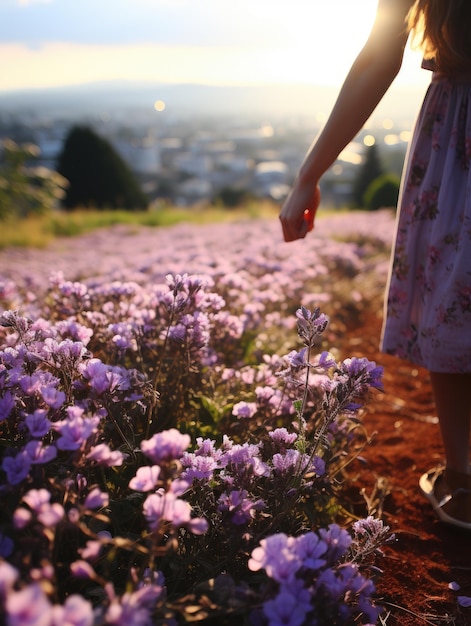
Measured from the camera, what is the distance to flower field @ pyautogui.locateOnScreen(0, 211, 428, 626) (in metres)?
1.06

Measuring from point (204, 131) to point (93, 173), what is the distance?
101 m

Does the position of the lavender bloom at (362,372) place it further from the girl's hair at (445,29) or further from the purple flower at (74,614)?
the girl's hair at (445,29)

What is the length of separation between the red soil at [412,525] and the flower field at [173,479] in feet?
0.34

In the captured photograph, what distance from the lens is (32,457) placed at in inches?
47.1

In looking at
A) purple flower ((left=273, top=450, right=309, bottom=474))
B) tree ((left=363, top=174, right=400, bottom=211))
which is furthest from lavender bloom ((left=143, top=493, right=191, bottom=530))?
tree ((left=363, top=174, right=400, bottom=211))

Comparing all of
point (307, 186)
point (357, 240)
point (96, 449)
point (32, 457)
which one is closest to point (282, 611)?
point (96, 449)

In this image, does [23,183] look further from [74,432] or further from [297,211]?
[74,432]

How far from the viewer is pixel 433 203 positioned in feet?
6.54

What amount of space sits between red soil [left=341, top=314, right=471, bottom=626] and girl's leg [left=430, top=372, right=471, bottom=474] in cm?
22

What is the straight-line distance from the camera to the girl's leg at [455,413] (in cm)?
204

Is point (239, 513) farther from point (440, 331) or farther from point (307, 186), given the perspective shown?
point (307, 186)

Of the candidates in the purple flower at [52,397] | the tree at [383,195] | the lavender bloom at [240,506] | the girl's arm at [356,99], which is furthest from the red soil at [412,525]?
the tree at [383,195]

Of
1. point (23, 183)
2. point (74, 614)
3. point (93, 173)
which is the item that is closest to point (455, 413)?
point (74, 614)

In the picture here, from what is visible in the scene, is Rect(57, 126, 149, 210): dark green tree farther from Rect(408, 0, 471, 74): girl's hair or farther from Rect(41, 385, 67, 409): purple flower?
Rect(41, 385, 67, 409): purple flower
